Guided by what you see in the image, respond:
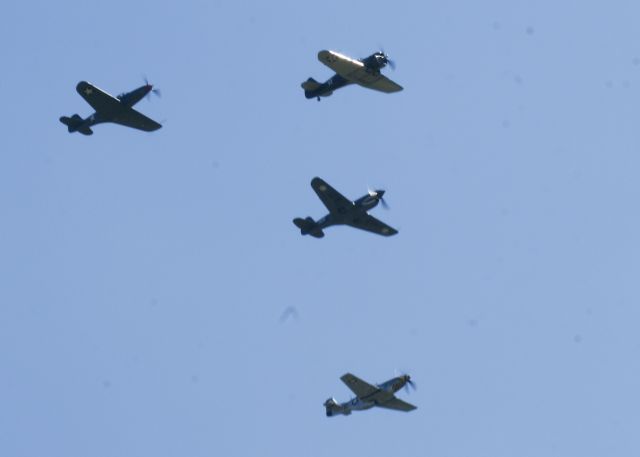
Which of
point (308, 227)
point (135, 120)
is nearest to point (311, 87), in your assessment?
point (308, 227)

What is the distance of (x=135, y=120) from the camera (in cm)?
11512

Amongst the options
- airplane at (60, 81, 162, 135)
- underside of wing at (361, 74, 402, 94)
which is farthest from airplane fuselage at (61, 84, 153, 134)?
underside of wing at (361, 74, 402, 94)

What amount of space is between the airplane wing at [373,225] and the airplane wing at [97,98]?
17.4 meters

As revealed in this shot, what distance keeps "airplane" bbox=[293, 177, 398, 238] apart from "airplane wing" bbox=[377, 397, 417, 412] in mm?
11488

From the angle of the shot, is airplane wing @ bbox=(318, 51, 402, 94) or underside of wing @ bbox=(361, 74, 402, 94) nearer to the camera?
airplane wing @ bbox=(318, 51, 402, 94)

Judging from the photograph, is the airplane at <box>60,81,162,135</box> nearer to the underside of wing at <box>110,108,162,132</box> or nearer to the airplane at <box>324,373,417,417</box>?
the underside of wing at <box>110,108,162,132</box>

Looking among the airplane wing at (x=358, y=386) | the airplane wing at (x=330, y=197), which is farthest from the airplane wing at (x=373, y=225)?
the airplane wing at (x=358, y=386)

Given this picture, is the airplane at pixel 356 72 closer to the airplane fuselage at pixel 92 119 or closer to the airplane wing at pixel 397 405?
the airplane fuselage at pixel 92 119

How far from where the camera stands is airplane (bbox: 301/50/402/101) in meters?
110

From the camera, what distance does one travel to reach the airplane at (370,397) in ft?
372

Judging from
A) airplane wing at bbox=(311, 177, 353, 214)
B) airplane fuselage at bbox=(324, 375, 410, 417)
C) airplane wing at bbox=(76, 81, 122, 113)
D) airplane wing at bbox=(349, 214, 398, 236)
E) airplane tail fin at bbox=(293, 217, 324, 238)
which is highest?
airplane wing at bbox=(76, 81, 122, 113)

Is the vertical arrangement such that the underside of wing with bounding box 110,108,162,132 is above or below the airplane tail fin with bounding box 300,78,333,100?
below

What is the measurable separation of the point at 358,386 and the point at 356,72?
20391 mm

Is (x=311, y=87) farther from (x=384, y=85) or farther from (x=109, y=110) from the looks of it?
(x=109, y=110)
